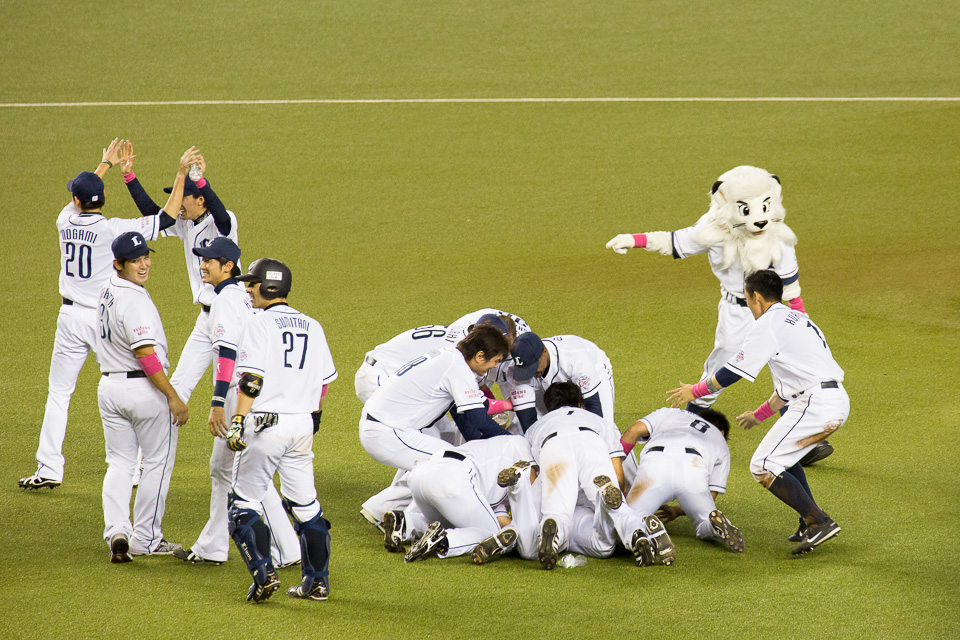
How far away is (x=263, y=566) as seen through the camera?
4938 millimetres

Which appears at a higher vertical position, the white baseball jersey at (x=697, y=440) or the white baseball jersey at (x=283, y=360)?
the white baseball jersey at (x=283, y=360)

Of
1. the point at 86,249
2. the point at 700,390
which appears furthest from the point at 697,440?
the point at 86,249

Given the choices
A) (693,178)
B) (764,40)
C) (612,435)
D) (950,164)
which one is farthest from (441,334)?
(764,40)

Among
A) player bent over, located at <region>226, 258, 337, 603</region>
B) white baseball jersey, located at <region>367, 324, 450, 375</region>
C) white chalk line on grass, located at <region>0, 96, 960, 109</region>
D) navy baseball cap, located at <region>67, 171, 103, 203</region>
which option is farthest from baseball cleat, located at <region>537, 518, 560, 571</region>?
white chalk line on grass, located at <region>0, 96, 960, 109</region>

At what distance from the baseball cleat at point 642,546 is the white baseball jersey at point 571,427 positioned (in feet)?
1.95

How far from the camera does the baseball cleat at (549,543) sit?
5426 millimetres

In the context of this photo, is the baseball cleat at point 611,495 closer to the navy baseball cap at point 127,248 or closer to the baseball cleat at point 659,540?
the baseball cleat at point 659,540

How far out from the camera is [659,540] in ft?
18.0

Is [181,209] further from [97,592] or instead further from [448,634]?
[448,634]

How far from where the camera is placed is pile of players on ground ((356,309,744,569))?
5.55 m

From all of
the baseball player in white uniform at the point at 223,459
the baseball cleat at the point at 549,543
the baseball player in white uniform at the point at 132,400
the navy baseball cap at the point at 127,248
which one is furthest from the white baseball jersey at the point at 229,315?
the baseball cleat at the point at 549,543

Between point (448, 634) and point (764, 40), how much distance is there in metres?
18.4

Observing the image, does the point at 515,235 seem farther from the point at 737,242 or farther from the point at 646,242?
the point at 737,242

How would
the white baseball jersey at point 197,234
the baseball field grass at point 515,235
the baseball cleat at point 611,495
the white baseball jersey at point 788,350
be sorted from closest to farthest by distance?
the baseball field grass at point 515,235
the baseball cleat at point 611,495
the white baseball jersey at point 788,350
the white baseball jersey at point 197,234
